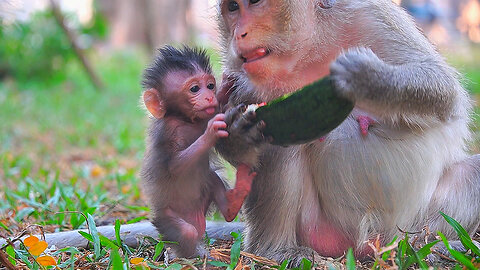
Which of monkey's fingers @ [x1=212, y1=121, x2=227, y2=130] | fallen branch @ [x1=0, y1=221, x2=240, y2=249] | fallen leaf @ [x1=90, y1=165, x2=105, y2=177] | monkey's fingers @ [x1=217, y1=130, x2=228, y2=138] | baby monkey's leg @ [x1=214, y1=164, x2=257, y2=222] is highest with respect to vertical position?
monkey's fingers @ [x1=212, y1=121, x2=227, y2=130]

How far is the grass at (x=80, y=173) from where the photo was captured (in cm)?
302

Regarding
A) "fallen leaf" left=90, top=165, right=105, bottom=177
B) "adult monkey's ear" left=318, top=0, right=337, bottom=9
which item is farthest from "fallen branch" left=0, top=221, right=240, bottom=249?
"fallen leaf" left=90, top=165, right=105, bottom=177

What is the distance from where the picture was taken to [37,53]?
43.1 feet

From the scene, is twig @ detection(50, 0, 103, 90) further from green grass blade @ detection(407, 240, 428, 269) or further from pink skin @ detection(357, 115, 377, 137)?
green grass blade @ detection(407, 240, 428, 269)

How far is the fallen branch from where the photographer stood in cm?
352

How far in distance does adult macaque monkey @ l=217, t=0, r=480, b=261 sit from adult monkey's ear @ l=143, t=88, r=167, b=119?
42 centimetres

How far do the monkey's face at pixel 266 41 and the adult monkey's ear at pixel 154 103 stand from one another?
19.7 inches

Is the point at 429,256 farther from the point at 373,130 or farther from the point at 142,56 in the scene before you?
the point at 142,56

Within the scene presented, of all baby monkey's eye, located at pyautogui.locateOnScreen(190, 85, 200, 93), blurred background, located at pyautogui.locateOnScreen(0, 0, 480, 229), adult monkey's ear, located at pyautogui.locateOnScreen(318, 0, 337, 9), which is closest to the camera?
adult monkey's ear, located at pyautogui.locateOnScreen(318, 0, 337, 9)

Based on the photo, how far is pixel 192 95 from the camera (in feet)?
10.9

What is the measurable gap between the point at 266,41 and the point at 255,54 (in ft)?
0.28

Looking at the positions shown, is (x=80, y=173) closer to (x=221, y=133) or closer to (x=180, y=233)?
(x=180, y=233)

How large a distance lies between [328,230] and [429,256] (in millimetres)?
528

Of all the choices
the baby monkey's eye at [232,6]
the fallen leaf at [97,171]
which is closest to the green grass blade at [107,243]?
the baby monkey's eye at [232,6]
